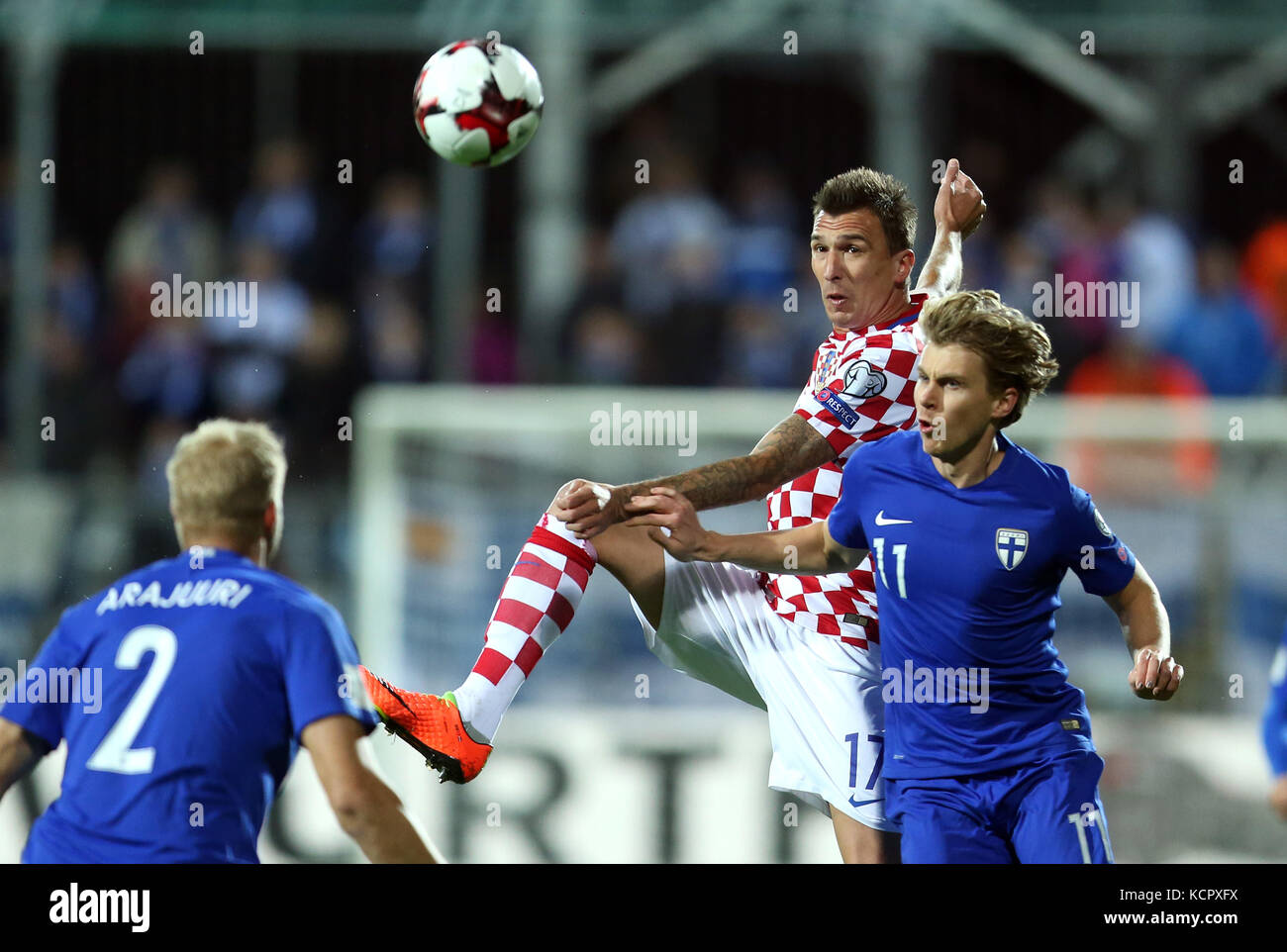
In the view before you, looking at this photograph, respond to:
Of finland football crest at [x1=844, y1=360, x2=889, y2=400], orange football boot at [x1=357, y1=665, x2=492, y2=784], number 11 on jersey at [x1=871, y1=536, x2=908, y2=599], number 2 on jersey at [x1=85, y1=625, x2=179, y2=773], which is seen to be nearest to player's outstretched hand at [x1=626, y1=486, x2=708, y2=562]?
number 11 on jersey at [x1=871, y1=536, x2=908, y2=599]

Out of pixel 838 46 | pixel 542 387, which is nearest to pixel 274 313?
pixel 542 387

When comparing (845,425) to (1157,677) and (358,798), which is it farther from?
(358,798)

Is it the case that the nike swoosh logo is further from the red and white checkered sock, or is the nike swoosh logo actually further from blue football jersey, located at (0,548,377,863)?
blue football jersey, located at (0,548,377,863)

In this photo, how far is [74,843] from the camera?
191 inches

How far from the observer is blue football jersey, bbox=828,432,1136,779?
512 cm

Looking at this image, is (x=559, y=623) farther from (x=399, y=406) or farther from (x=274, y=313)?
(x=274, y=313)

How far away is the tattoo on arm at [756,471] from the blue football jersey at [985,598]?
1.37 feet

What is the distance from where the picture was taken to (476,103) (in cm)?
659

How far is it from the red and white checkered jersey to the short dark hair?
0.22 m

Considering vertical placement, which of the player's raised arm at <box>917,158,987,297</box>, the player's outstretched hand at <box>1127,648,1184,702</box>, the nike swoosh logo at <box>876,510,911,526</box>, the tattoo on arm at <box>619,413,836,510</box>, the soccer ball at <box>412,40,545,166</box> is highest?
the soccer ball at <box>412,40,545,166</box>

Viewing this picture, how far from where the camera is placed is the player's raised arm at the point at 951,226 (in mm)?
6164

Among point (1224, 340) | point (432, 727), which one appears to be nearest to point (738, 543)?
point (432, 727)

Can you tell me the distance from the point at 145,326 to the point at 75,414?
2.84 ft

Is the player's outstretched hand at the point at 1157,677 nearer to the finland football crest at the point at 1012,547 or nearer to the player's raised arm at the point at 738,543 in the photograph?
the finland football crest at the point at 1012,547
